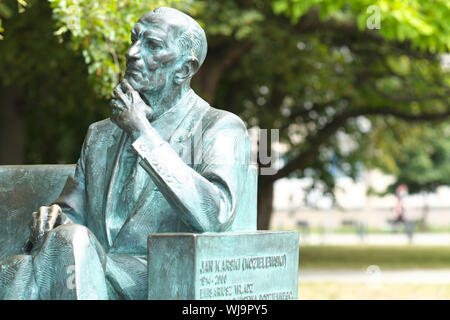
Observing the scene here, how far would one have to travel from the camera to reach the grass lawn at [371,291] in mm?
11702

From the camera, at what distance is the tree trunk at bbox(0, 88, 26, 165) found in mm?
14297

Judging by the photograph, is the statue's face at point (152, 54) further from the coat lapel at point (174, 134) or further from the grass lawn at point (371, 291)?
the grass lawn at point (371, 291)

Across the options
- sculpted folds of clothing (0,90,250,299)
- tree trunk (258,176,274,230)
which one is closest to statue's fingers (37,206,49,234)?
sculpted folds of clothing (0,90,250,299)

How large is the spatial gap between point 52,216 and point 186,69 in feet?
3.32

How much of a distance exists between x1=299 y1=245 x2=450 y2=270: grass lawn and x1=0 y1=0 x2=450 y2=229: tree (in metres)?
1.57

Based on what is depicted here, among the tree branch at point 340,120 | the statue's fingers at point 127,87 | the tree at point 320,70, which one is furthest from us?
the tree branch at point 340,120

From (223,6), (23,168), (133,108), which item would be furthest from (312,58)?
(133,108)

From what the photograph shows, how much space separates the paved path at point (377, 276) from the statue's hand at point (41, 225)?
9733 millimetres

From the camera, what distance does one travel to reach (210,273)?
4.30m

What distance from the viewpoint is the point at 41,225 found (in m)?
4.61

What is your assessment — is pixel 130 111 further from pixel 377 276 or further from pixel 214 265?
pixel 377 276

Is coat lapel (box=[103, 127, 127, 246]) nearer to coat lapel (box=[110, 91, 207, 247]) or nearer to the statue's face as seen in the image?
coat lapel (box=[110, 91, 207, 247])

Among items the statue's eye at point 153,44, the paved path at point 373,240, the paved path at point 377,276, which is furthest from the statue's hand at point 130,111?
the paved path at point 373,240
